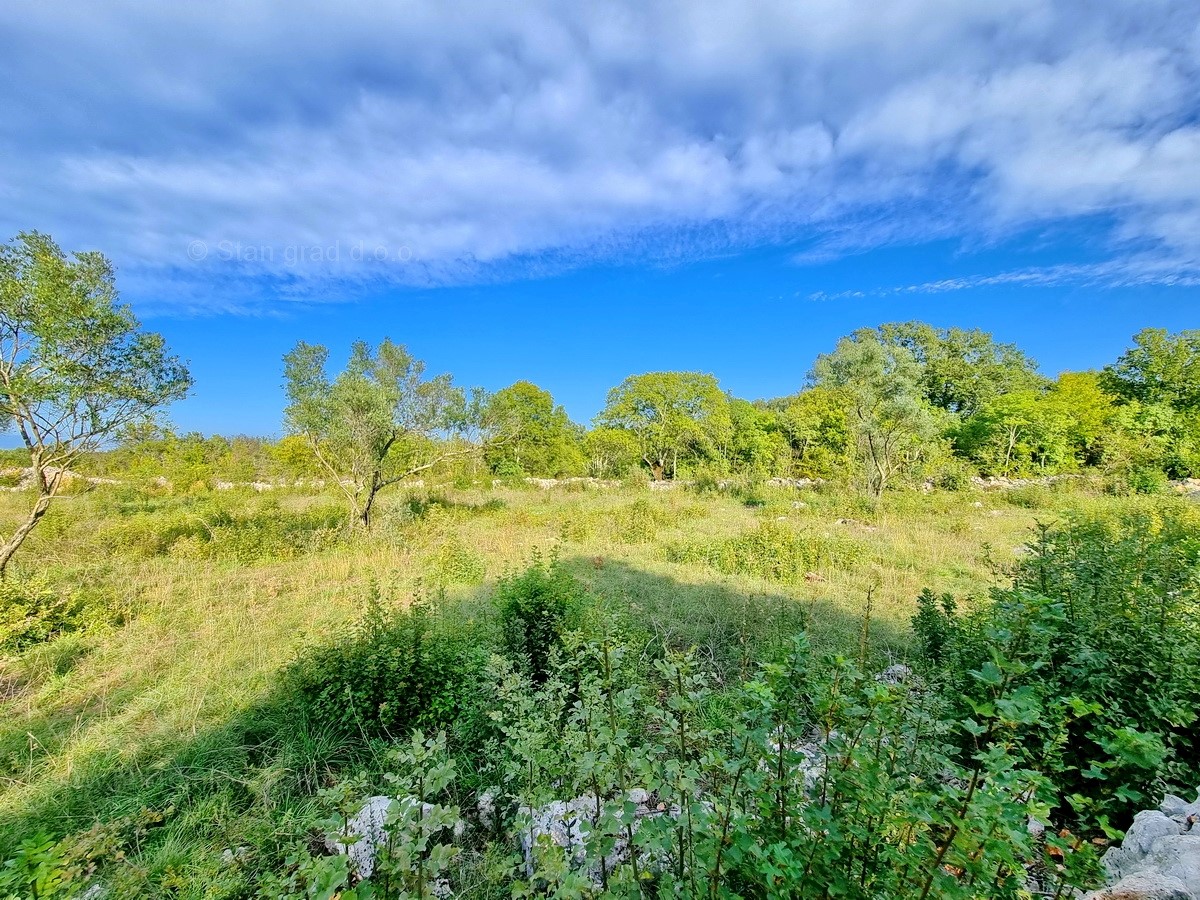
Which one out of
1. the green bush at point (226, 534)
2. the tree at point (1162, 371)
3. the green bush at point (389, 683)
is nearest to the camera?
the green bush at point (389, 683)

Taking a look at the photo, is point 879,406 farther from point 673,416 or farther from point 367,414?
point 367,414

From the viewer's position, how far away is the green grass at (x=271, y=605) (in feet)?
10.6

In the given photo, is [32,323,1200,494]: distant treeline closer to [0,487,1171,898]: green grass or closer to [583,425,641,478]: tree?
[583,425,641,478]: tree

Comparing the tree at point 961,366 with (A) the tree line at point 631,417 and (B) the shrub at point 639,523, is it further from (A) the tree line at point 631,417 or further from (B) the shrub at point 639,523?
(B) the shrub at point 639,523

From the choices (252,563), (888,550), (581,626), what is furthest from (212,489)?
(888,550)

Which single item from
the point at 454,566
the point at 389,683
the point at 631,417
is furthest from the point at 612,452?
the point at 389,683

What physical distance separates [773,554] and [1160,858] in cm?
715

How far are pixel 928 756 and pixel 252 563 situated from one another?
35.1 feet

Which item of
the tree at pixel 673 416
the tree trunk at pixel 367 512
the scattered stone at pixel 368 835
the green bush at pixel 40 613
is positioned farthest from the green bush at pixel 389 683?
the tree at pixel 673 416

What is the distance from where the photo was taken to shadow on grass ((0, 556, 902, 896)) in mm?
2719

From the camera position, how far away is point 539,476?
90.4ft

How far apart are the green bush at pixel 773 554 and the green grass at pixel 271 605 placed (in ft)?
0.22

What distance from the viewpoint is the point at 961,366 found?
98.8 feet

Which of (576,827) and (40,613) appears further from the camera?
(40,613)
